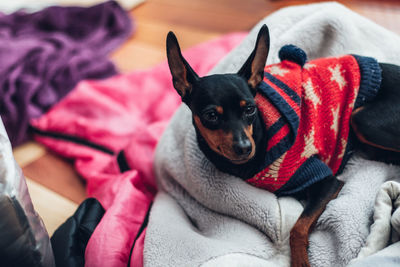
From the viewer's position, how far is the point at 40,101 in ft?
6.60

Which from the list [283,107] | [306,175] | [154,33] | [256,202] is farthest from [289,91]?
[154,33]

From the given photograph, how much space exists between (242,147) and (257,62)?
0.31 meters

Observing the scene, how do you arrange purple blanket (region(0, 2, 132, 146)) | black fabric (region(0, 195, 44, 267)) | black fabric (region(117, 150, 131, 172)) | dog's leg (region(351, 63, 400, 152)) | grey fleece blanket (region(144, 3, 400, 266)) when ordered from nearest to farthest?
1. black fabric (region(0, 195, 44, 267))
2. grey fleece blanket (region(144, 3, 400, 266))
3. dog's leg (region(351, 63, 400, 152))
4. black fabric (region(117, 150, 131, 172))
5. purple blanket (region(0, 2, 132, 146))

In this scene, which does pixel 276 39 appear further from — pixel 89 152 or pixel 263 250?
pixel 89 152

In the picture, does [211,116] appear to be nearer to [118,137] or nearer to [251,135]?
[251,135]

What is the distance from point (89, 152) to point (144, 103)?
43 cm

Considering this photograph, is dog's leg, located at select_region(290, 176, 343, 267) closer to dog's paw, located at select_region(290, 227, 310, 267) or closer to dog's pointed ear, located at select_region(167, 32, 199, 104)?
dog's paw, located at select_region(290, 227, 310, 267)

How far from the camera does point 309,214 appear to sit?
121cm

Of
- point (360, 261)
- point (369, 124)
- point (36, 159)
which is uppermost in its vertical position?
point (369, 124)

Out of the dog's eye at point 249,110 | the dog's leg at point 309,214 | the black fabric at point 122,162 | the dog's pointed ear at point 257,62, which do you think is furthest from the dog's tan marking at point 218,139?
the black fabric at point 122,162

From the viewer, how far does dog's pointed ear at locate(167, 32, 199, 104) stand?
3.68 feet

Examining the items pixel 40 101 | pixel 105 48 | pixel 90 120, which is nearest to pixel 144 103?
pixel 90 120

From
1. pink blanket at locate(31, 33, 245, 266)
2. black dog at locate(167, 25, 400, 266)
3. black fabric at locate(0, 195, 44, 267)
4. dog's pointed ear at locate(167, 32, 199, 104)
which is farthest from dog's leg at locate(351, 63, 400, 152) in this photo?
black fabric at locate(0, 195, 44, 267)

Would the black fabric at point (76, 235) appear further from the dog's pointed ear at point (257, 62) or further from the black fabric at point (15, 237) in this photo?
the dog's pointed ear at point (257, 62)
